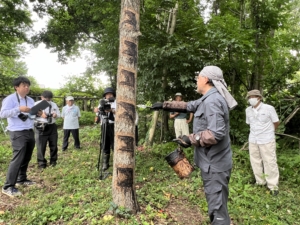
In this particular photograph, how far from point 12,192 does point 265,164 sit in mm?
4692

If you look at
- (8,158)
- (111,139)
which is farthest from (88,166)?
(8,158)

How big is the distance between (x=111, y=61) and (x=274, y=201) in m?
5.53

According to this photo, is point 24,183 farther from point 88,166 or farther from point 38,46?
point 38,46

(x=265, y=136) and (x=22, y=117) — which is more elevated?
(x=22, y=117)

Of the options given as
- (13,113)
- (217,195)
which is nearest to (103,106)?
(13,113)

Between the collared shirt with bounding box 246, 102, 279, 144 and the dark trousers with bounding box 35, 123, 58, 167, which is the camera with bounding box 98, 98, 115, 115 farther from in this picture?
the collared shirt with bounding box 246, 102, 279, 144

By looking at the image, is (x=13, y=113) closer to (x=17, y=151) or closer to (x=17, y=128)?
(x=17, y=128)

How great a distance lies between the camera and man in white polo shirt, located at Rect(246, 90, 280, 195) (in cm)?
444

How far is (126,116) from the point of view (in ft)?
10.4

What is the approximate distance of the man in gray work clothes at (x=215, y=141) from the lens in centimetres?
237

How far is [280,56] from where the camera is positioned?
7.04 m

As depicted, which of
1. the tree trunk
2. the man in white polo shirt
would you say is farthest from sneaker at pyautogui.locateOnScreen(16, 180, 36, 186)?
the man in white polo shirt

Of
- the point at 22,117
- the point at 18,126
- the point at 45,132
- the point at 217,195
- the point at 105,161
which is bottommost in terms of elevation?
the point at 105,161

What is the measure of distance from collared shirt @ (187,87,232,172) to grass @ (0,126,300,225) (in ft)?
3.95
